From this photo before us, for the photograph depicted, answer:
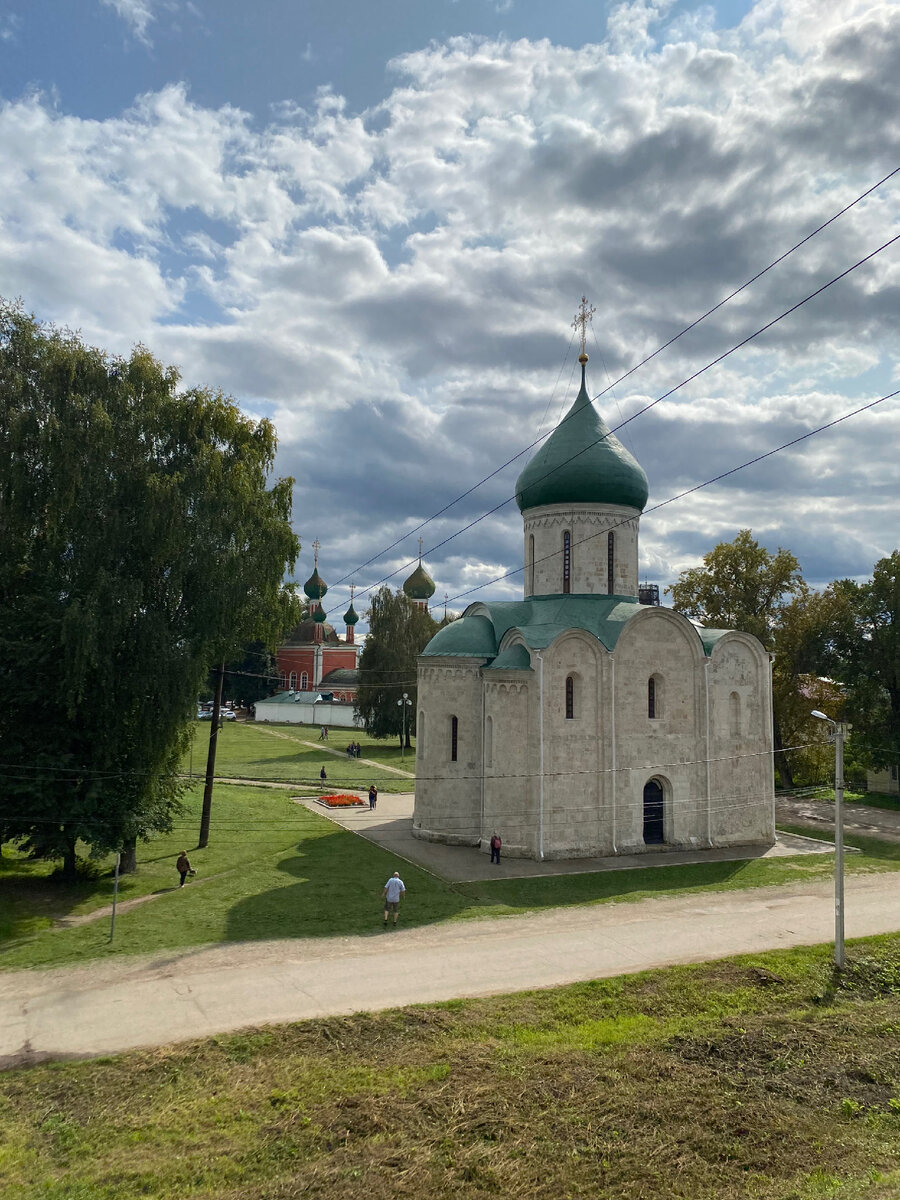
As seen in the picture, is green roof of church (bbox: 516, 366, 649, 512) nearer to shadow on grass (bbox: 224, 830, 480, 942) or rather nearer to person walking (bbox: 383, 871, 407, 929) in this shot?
shadow on grass (bbox: 224, 830, 480, 942)

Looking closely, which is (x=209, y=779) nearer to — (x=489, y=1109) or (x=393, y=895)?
(x=393, y=895)

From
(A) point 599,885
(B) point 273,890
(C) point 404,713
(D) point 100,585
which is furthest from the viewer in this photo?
(C) point 404,713

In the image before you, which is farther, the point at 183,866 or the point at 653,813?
the point at 653,813

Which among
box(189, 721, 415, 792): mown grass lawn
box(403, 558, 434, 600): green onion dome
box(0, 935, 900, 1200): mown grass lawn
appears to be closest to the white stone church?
box(189, 721, 415, 792): mown grass lawn

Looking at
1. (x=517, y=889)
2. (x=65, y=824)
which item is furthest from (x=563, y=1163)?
(x=65, y=824)

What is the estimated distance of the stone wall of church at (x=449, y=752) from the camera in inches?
952

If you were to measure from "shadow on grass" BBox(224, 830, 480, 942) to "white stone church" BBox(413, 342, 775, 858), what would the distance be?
3.56 m

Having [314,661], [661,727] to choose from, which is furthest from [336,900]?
[314,661]

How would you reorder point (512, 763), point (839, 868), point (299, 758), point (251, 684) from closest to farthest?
point (839, 868) → point (512, 763) → point (299, 758) → point (251, 684)

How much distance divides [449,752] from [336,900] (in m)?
7.34

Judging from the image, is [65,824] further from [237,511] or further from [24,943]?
[237,511]

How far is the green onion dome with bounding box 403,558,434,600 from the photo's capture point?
65.3 metres

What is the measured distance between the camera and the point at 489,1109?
8.98 metres

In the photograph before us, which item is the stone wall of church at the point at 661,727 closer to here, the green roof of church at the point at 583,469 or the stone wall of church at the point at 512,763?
the stone wall of church at the point at 512,763
